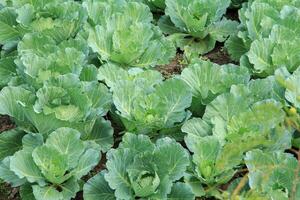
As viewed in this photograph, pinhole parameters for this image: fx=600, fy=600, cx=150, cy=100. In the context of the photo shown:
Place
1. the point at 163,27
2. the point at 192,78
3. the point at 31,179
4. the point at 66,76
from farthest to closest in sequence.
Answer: the point at 163,27
the point at 192,78
the point at 66,76
the point at 31,179

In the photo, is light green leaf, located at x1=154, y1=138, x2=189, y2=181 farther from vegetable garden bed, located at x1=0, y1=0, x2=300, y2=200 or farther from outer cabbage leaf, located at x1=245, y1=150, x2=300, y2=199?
outer cabbage leaf, located at x1=245, y1=150, x2=300, y2=199

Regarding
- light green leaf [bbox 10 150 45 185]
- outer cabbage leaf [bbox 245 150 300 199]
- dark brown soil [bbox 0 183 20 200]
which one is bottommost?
dark brown soil [bbox 0 183 20 200]

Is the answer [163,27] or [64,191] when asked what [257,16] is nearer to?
[163,27]

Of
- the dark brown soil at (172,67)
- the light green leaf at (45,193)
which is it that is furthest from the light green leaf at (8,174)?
the dark brown soil at (172,67)

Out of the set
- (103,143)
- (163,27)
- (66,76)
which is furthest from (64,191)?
(163,27)

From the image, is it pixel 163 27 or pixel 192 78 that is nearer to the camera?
pixel 192 78

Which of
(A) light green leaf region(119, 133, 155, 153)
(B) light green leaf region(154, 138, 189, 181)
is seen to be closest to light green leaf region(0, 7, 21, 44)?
(A) light green leaf region(119, 133, 155, 153)

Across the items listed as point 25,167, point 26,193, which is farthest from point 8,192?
point 25,167

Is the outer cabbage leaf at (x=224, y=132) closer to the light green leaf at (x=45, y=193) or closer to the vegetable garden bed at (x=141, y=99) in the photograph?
the vegetable garden bed at (x=141, y=99)

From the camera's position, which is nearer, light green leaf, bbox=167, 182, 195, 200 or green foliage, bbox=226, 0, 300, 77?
light green leaf, bbox=167, 182, 195, 200
